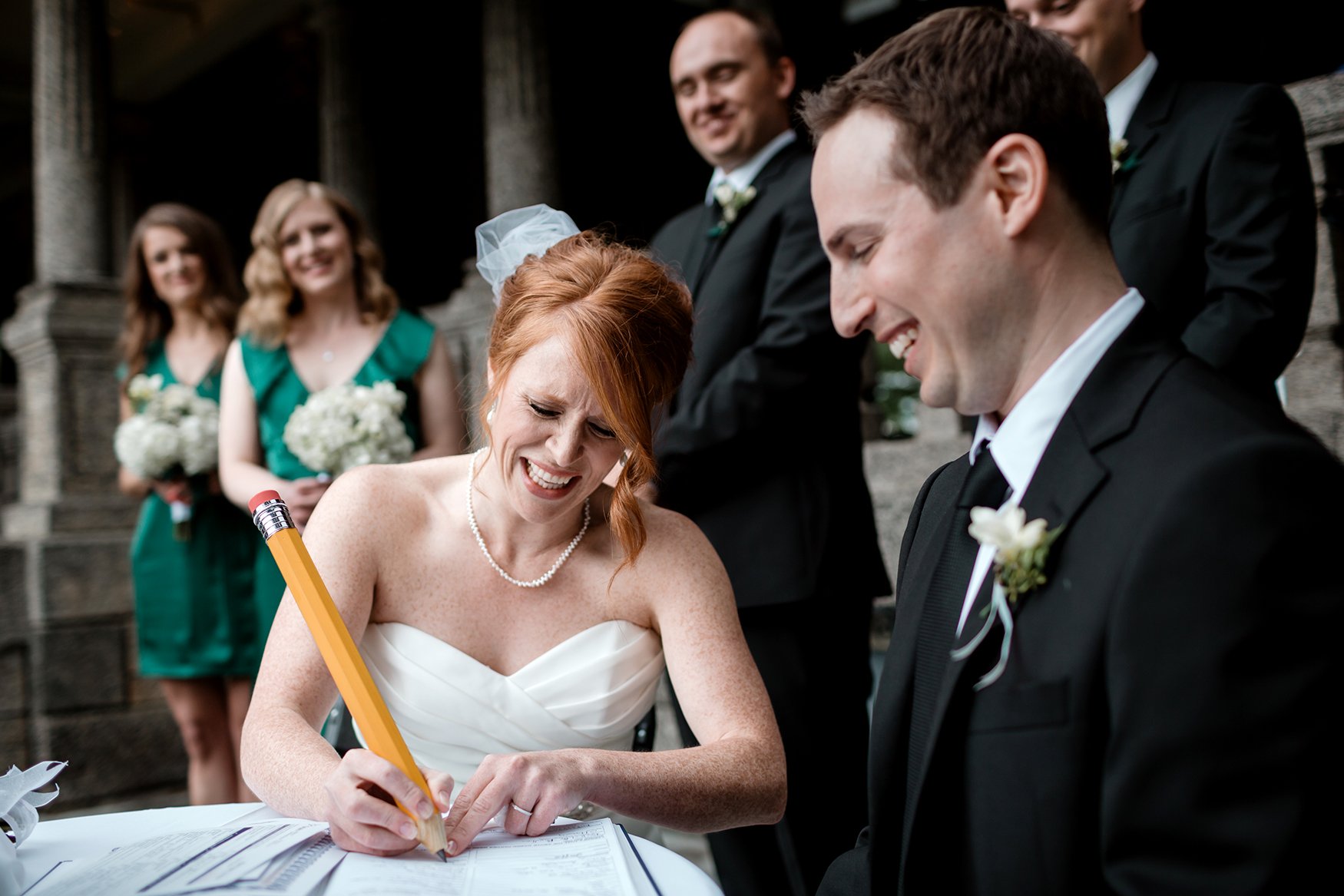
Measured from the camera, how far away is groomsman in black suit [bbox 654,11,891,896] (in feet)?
9.19

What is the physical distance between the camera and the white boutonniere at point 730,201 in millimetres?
3092

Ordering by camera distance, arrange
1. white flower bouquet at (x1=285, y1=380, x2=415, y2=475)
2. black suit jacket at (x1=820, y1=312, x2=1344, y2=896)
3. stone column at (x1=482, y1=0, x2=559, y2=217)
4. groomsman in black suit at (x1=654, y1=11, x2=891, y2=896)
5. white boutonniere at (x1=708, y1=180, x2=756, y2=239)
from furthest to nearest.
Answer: stone column at (x1=482, y1=0, x2=559, y2=217) → white flower bouquet at (x1=285, y1=380, x2=415, y2=475) → white boutonniere at (x1=708, y1=180, x2=756, y2=239) → groomsman in black suit at (x1=654, y1=11, x2=891, y2=896) → black suit jacket at (x1=820, y1=312, x2=1344, y2=896)

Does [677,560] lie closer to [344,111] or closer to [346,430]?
[346,430]

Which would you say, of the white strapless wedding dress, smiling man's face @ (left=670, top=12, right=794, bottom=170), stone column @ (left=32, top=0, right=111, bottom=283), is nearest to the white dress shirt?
the white strapless wedding dress

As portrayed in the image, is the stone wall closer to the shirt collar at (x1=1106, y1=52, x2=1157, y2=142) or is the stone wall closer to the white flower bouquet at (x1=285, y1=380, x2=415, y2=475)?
the white flower bouquet at (x1=285, y1=380, x2=415, y2=475)

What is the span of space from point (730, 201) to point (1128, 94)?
41.7 inches

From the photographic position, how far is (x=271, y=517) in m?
1.40

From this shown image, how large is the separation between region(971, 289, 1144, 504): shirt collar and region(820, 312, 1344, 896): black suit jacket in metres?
0.02

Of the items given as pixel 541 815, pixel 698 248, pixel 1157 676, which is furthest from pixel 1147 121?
pixel 541 815

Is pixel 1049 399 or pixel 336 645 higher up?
pixel 1049 399

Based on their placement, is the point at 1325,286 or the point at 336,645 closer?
the point at 336,645

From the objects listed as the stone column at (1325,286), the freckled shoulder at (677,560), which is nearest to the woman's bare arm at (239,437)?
the freckled shoulder at (677,560)

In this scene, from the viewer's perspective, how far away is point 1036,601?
3.84 ft

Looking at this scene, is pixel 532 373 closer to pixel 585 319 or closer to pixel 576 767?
pixel 585 319
